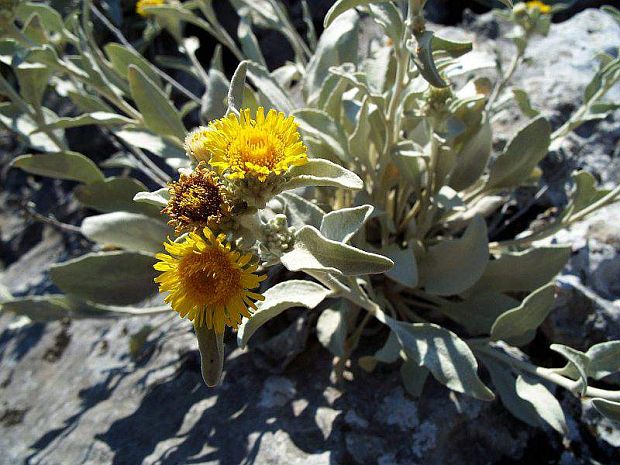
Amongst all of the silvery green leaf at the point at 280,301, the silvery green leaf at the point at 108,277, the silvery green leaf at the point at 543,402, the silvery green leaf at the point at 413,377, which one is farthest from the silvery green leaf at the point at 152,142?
the silvery green leaf at the point at 543,402

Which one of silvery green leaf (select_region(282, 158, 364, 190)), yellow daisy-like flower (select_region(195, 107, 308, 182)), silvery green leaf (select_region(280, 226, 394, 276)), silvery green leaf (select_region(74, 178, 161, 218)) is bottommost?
silvery green leaf (select_region(74, 178, 161, 218))

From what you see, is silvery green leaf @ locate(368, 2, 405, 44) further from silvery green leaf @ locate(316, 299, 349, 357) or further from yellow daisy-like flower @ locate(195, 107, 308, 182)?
silvery green leaf @ locate(316, 299, 349, 357)

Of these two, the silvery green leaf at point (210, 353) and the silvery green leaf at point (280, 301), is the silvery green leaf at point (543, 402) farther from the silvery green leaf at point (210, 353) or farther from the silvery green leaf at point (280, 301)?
the silvery green leaf at point (210, 353)

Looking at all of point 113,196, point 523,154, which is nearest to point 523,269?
point 523,154

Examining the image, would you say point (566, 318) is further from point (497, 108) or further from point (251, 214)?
point (251, 214)

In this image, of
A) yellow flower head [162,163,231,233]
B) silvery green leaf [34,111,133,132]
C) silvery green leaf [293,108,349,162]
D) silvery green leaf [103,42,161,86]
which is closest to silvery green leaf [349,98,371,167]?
silvery green leaf [293,108,349,162]

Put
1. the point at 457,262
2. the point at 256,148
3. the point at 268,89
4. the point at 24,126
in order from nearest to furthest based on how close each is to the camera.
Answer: the point at 256,148 < the point at 457,262 < the point at 268,89 < the point at 24,126

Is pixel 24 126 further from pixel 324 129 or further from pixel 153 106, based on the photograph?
pixel 324 129

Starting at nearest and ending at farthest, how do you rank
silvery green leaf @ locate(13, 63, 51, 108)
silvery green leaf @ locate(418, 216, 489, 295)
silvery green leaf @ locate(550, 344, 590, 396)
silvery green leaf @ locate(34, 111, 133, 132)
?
silvery green leaf @ locate(550, 344, 590, 396) < silvery green leaf @ locate(418, 216, 489, 295) < silvery green leaf @ locate(34, 111, 133, 132) < silvery green leaf @ locate(13, 63, 51, 108)
